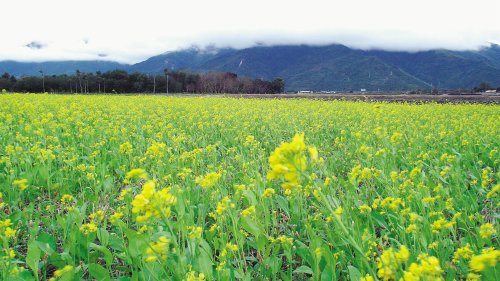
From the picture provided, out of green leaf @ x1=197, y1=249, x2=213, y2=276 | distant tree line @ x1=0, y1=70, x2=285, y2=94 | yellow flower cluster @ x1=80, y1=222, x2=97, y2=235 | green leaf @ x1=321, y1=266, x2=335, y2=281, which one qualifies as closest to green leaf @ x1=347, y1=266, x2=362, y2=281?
green leaf @ x1=321, y1=266, x2=335, y2=281

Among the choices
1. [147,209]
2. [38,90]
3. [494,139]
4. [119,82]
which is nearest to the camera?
[147,209]

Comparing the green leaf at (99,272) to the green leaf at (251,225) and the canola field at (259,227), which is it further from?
the green leaf at (251,225)

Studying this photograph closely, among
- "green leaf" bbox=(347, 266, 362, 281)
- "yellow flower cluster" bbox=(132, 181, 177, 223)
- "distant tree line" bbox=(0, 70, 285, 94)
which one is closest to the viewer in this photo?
"yellow flower cluster" bbox=(132, 181, 177, 223)

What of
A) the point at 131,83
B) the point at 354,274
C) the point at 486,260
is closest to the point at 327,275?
the point at 354,274

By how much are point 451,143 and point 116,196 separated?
19.4 feet

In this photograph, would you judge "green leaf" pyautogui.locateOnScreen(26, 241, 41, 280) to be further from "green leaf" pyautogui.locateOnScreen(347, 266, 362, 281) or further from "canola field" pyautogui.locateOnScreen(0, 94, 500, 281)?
"green leaf" pyautogui.locateOnScreen(347, 266, 362, 281)

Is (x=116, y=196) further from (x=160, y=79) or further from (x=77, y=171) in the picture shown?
(x=160, y=79)

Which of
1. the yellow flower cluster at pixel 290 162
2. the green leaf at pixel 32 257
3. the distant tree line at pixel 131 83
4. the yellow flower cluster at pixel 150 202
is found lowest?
the green leaf at pixel 32 257

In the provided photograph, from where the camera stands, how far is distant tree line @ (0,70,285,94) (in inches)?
2469

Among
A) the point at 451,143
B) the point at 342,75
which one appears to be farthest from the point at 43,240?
the point at 342,75

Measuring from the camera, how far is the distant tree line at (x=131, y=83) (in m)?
62.7

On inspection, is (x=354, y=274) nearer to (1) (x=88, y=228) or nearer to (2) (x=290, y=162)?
(2) (x=290, y=162)

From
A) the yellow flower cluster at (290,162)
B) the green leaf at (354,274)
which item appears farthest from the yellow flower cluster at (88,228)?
the yellow flower cluster at (290,162)

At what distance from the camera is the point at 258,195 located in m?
3.62
